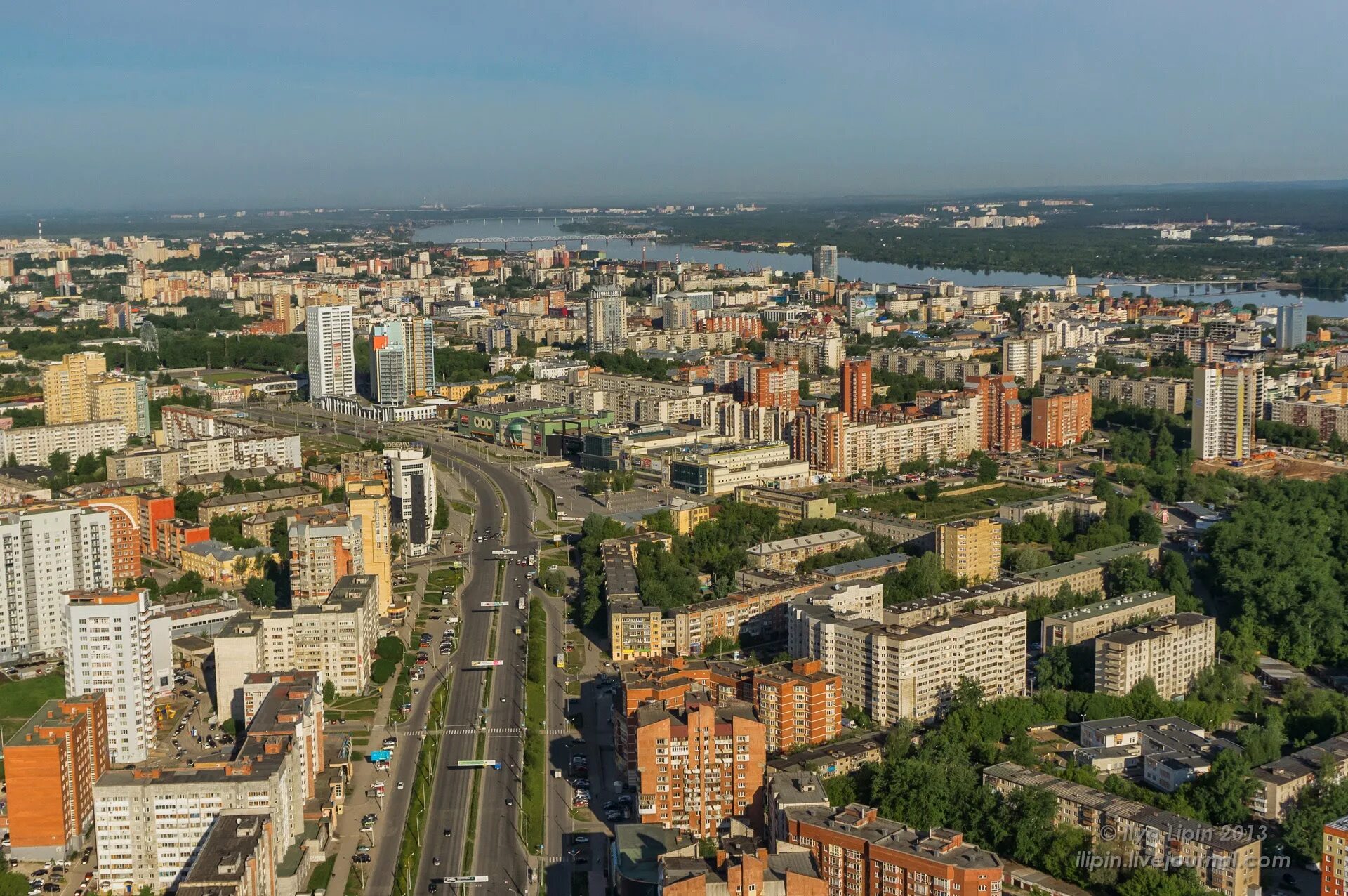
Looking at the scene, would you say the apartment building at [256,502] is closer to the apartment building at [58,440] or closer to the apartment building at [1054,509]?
the apartment building at [58,440]

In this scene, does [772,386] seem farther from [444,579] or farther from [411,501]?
[444,579]

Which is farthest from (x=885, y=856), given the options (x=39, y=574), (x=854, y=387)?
(x=854, y=387)

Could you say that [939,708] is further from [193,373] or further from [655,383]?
[193,373]

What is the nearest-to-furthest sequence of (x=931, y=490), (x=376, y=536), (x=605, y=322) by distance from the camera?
(x=376, y=536), (x=931, y=490), (x=605, y=322)

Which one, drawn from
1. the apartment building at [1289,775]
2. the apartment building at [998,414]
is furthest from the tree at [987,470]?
the apartment building at [1289,775]

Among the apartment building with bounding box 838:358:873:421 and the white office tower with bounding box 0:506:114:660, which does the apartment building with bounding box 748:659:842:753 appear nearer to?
the white office tower with bounding box 0:506:114:660

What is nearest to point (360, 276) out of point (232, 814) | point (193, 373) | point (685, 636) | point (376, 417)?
point (193, 373)
